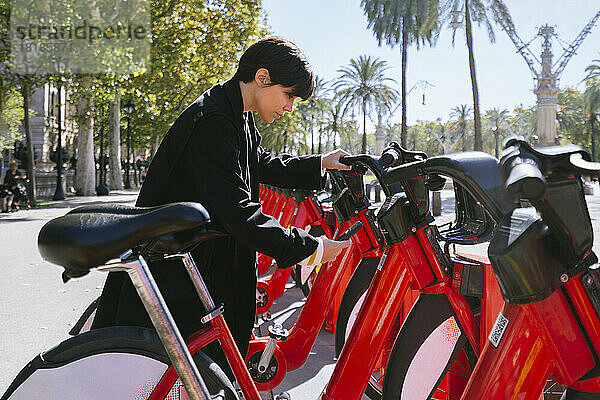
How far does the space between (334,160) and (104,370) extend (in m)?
1.56

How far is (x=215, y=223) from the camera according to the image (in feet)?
7.19

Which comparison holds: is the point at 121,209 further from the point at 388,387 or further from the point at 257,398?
the point at 388,387

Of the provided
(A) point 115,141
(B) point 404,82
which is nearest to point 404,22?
(B) point 404,82

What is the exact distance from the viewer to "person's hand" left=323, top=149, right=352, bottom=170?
114 inches

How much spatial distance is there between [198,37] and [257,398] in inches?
949

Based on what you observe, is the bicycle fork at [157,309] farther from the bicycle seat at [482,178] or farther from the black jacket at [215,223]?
the bicycle seat at [482,178]

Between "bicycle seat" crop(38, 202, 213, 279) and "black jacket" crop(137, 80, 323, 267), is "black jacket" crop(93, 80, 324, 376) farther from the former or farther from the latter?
"bicycle seat" crop(38, 202, 213, 279)

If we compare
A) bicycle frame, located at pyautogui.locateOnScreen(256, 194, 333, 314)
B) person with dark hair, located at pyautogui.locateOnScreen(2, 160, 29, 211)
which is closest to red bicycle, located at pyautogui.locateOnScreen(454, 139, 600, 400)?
bicycle frame, located at pyautogui.locateOnScreen(256, 194, 333, 314)

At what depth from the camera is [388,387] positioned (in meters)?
2.40

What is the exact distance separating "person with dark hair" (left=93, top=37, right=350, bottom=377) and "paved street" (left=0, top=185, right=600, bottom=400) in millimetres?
1697

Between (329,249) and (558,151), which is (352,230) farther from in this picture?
(558,151)

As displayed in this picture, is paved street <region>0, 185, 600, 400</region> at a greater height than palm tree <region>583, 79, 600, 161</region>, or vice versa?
palm tree <region>583, 79, 600, 161</region>

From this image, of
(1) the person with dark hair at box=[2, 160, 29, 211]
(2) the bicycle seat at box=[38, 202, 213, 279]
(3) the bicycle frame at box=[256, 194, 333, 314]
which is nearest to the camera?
(2) the bicycle seat at box=[38, 202, 213, 279]

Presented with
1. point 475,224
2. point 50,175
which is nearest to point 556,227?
point 475,224
